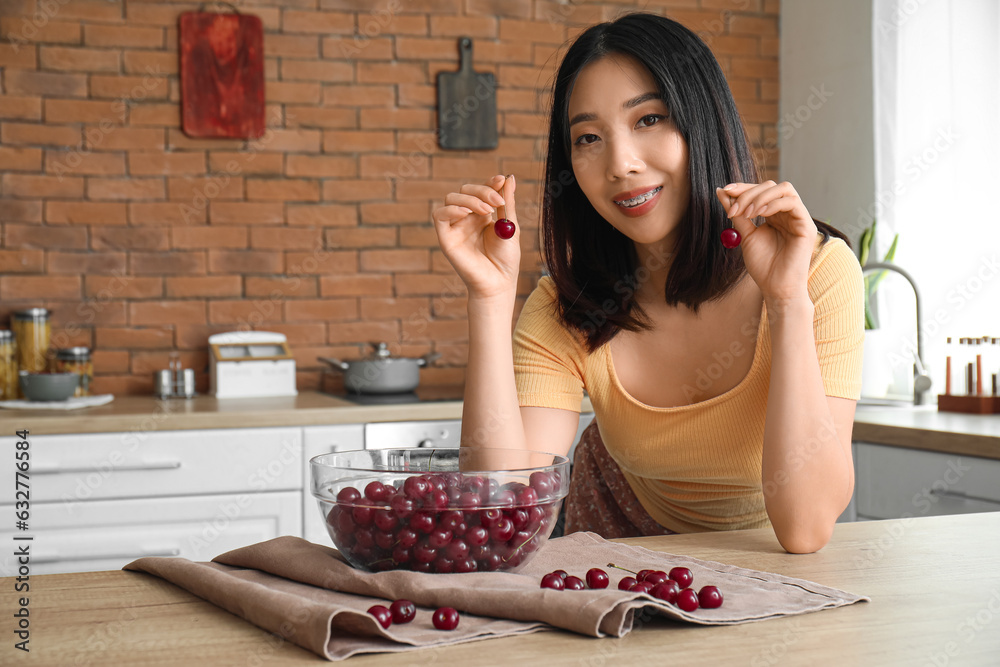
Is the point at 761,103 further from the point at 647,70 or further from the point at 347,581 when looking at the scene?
the point at 347,581


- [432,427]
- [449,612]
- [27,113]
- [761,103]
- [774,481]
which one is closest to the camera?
[449,612]

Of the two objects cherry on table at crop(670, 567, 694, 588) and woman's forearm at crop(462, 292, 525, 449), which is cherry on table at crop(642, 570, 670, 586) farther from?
woman's forearm at crop(462, 292, 525, 449)

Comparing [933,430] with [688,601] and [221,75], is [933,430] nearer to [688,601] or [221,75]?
[688,601]

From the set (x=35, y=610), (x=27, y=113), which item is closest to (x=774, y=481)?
(x=35, y=610)

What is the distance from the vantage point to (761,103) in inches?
136

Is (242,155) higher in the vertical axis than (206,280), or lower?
higher

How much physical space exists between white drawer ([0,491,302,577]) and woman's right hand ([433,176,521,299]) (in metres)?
1.28

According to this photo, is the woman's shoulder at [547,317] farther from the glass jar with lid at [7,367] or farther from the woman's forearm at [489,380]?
the glass jar with lid at [7,367]

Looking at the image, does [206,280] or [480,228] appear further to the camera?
[206,280]

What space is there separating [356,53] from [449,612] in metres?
2.64

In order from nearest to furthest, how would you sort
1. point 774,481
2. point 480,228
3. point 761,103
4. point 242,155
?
point 774,481, point 480,228, point 242,155, point 761,103

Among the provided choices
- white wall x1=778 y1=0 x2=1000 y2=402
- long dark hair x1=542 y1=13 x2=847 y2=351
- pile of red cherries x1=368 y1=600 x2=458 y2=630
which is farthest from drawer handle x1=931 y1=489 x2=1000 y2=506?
pile of red cherries x1=368 y1=600 x2=458 y2=630

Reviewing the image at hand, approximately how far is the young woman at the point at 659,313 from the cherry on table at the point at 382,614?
584 millimetres

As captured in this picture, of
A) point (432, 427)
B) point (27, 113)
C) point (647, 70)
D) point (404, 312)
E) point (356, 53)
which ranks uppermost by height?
point (356, 53)
